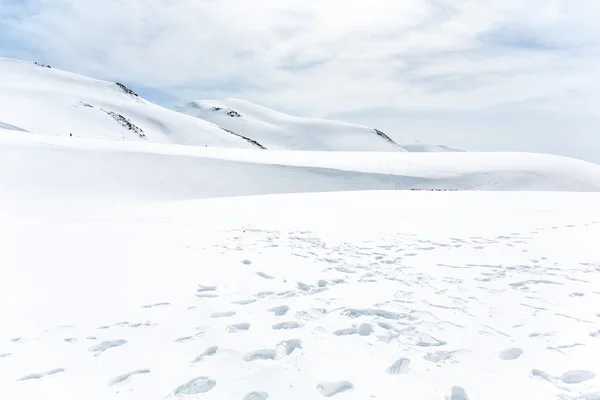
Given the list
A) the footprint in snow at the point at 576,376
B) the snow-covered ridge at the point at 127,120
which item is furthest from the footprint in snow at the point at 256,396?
the snow-covered ridge at the point at 127,120

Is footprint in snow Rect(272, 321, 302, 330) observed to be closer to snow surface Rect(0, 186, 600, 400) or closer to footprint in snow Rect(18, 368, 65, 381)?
snow surface Rect(0, 186, 600, 400)

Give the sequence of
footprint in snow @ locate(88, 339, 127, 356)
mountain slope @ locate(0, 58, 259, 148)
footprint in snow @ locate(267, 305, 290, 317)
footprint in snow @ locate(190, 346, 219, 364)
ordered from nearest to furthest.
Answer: footprint in snow @ locate(190, 346, 219, 364)
footprint in snow @ locate(88, 339, 127, 356)
footprint in snow @ locate(267, 305, 290, 317)
mountain slope @ locate(0, 58, 259, 148)

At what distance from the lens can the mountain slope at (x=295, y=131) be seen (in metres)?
148

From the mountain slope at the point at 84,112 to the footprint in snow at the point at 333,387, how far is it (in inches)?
2243

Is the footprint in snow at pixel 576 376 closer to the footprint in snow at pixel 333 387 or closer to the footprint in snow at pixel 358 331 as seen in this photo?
the footprint in snow at pixel 358 331

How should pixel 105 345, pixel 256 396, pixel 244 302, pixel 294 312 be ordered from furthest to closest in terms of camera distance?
1. pixel 244 302
2. pixel 294 312
3. pixel 105 345
4. pixel 256 396

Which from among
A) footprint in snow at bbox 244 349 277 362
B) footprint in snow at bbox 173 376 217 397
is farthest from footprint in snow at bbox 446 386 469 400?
footprint in snow at bbox 173 376 217 397

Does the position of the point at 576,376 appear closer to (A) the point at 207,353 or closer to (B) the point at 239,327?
(B) the point at 239,327

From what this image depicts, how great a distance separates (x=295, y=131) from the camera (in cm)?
15575

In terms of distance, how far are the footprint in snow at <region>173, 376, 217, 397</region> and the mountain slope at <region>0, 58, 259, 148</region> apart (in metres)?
56.3

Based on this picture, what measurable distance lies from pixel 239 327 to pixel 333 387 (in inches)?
57.5

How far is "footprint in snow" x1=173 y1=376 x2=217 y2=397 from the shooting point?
3.31m

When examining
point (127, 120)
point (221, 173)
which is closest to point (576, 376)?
point (221, 173)

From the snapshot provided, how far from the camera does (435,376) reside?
356 centimetres
